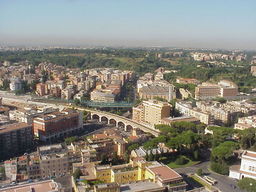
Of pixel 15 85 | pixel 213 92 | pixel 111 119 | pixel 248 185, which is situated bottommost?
pixel 111 119

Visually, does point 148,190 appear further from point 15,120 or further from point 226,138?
point 15,120

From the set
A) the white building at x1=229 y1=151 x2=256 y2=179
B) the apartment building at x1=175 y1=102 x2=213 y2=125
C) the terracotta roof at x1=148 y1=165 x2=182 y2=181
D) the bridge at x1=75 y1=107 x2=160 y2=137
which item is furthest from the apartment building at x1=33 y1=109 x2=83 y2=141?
the white building at x1=229 y1=151 x2=256 y2=179

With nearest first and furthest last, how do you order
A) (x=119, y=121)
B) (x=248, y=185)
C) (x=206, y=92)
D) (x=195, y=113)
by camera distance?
(x=248, y=185) → (x=195, y=113) → (x=119, y=121) → (x=206, y=92)

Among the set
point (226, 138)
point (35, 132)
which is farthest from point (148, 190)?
point (35, 132)

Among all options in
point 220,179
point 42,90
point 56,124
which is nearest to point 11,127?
point 56,124

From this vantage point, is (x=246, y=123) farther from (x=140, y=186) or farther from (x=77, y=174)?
(x=77, y=174)

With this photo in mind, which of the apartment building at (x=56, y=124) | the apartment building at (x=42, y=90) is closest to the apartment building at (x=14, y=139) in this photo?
the apartment building at (x=56, y=124)
